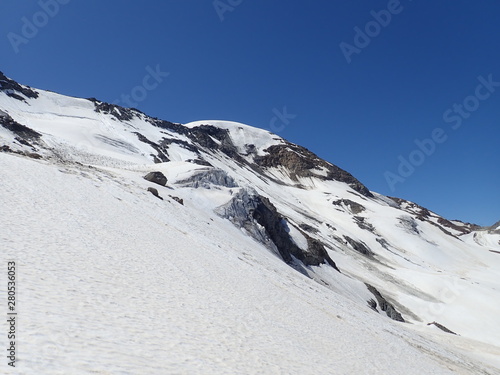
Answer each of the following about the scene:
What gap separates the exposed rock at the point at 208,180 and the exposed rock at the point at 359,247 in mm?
43652

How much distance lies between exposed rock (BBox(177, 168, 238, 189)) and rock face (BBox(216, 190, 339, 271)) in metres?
3.23

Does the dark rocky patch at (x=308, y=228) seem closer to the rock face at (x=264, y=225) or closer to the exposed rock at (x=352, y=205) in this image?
the rock face at (x=264, y=225)

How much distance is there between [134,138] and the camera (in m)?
Answer: 84.2

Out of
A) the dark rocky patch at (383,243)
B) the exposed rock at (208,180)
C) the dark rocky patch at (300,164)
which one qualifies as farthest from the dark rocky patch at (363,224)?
the exposed rock at (208,180)

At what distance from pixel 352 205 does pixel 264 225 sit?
284 ft

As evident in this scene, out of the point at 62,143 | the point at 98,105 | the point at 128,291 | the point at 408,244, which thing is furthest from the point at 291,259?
the point at 98,105

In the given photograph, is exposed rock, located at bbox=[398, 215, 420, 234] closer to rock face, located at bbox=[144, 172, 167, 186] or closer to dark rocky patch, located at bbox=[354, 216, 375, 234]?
dark rocky patch, located at bbox=[354, 216, 375, 234]

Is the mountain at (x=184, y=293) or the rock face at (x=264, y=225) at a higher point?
the rock face at (x=264, y=225)

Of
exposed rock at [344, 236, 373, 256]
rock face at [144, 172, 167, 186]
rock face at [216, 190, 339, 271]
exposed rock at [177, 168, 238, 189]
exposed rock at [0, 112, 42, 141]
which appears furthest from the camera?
exposed rock at [344, 236, 373, 256]

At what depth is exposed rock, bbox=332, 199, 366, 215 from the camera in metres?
114

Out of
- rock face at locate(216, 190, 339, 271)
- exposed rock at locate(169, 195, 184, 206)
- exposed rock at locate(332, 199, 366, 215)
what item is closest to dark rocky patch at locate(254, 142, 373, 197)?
exposed rock at locate(332, 199, 366, 215)

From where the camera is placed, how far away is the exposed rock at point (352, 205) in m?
114

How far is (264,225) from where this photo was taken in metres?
37.4

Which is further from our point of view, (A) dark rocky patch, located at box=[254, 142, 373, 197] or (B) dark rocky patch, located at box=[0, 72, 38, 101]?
(A) dark rocky patch, located at box=[254, 142, 373, 197]
